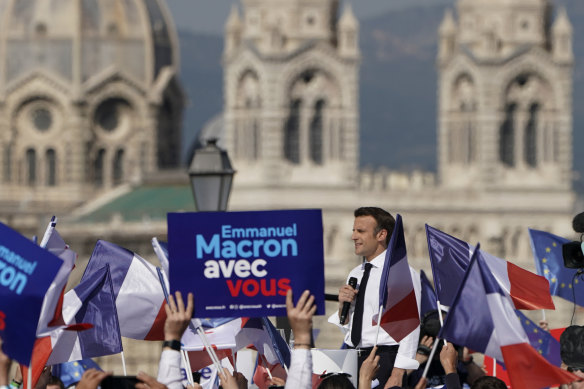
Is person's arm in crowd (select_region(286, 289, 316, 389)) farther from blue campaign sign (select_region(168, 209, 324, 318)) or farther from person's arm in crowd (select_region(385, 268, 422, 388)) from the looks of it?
person's arm in crowd (select_region(385, 268, 422, 388))

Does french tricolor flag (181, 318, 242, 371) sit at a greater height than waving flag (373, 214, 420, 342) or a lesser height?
lesser

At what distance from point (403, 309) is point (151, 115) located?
78.1 meters

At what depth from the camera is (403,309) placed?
16016 mm

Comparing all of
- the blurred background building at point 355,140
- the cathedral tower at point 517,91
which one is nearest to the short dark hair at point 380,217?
the blurred background building at point 355,140

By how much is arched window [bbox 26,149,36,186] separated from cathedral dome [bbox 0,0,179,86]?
2.89 meters

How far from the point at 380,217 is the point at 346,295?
0.54 metres

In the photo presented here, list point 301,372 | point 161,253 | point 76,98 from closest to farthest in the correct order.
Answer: point 301,372 → point 161,253 → point 76,98

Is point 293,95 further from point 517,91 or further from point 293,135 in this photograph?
point 517,91

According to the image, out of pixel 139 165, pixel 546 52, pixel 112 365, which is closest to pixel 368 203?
pixel 546 52

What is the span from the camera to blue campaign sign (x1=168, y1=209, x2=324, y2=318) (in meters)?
14.9

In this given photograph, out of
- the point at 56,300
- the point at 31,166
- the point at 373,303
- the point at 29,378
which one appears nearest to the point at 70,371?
the point at 373,303

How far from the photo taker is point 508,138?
82.5m

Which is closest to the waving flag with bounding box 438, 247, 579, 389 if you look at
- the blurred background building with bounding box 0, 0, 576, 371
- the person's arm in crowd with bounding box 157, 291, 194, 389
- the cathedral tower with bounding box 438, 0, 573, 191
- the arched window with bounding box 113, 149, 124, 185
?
the person's arm in crowd with bounding box 157, 291, 194, 389

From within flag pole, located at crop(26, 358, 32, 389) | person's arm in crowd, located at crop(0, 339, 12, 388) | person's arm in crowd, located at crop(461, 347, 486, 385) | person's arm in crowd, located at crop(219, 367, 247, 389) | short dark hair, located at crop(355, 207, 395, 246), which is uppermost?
short dark hair, located at crop(355, 207, 395, 246)
